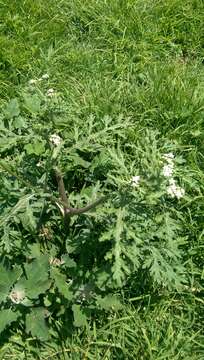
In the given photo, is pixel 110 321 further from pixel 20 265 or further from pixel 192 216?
pixel 192 216

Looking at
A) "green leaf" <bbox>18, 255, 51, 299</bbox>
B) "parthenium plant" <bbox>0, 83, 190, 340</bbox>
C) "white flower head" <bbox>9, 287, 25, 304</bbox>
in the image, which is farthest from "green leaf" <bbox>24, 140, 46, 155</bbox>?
"white flower head" <bbox>9, 287, 25, 304</bbox>

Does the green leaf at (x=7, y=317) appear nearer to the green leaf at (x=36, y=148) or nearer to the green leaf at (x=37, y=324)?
the green leaf at (x=37, y=324)

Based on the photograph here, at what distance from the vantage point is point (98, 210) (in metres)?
2.82

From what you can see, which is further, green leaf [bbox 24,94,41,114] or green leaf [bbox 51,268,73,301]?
green leaf [bbox 24,94,41,114]

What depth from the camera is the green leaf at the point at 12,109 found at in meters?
3.53

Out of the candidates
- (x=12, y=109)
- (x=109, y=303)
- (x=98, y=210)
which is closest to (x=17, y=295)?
(x=109, y=303)

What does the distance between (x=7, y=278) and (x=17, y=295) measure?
0.10 meters

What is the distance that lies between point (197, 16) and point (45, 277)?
2447 mm

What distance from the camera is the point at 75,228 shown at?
3.26 m

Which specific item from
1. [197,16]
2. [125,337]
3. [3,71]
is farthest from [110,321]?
[197,16]

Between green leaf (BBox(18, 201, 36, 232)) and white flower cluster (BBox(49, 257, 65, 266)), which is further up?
green leaf (BBox(18, 201, 36, 232))

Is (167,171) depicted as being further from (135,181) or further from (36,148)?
(36,148)

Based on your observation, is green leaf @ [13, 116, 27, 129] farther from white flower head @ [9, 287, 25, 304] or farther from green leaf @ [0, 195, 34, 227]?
white flower head @ [9, 287, 25, 304]

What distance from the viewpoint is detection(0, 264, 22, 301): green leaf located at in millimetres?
2998
